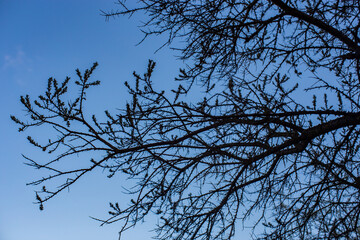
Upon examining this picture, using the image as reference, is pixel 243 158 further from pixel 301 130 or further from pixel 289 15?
pixel 289 15

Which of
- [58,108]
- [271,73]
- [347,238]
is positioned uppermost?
[271,73]

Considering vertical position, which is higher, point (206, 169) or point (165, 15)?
point (165, 15)

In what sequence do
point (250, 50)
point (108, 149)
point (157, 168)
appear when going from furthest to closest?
point (250, 50)
point (157, 168)
point (108, 149)

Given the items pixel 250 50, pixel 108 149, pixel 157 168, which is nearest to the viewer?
pixel 108 149

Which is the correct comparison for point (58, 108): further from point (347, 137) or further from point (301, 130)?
point (347, 137)

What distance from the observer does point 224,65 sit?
130 inches

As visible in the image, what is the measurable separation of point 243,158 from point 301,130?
26.4 inches

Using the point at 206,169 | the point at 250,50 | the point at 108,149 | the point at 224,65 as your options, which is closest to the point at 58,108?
the point at 108,149

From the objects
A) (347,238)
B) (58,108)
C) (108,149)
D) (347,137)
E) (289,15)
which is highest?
(289,15)

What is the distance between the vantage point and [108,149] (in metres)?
2.44

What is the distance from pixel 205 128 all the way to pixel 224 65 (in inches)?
41.0

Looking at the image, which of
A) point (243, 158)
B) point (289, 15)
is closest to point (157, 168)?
point (243, 158)

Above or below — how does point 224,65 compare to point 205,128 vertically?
above

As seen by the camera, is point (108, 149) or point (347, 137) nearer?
point (108, 149)
